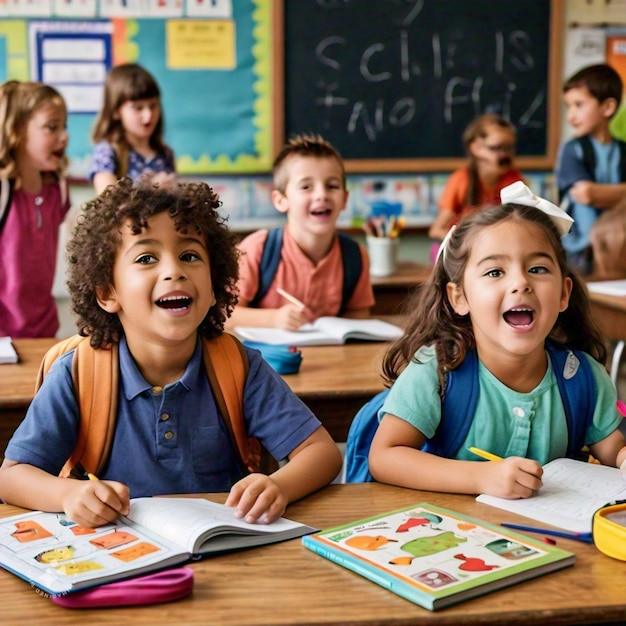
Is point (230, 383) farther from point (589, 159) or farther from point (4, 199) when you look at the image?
point (589, 159)

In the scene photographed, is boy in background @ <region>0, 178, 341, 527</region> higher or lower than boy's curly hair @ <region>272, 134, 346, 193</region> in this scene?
lower

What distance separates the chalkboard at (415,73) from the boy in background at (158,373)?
379 cm

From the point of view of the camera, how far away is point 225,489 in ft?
5.76

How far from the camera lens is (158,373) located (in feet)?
5.69

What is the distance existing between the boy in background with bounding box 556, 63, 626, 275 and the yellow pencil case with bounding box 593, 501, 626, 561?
3.20 meters

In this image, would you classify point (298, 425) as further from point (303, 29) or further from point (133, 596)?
point (303, 29)

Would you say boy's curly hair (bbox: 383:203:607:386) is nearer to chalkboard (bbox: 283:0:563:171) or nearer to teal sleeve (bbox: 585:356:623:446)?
teal sleeve (bbox: 585:356:623:446)

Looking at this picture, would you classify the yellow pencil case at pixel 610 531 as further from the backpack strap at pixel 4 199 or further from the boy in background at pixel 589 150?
the boy in background at pixel 589 150

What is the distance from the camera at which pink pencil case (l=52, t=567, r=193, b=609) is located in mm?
1146

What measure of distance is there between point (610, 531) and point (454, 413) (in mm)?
503

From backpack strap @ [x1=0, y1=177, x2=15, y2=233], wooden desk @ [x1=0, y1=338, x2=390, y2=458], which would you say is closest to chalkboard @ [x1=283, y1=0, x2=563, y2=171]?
backpack strap @ [x1=0, y1=177, x2=15, y2=233]

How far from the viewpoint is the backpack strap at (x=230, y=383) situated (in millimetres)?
1721

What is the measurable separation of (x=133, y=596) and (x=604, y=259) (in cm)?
321

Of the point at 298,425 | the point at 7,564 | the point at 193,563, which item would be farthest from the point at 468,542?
the point at 7,564
